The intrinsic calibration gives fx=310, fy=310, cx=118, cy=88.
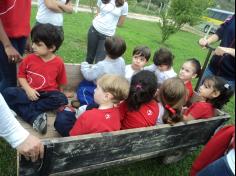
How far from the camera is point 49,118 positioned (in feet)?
10.8

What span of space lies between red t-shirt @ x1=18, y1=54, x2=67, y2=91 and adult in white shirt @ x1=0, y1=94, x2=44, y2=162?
1.45 m

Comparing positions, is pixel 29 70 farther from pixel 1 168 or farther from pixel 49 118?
pixel 1 168

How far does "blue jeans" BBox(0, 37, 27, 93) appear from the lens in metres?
3.13

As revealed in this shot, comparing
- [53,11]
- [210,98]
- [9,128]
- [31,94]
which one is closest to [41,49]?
[31,94]

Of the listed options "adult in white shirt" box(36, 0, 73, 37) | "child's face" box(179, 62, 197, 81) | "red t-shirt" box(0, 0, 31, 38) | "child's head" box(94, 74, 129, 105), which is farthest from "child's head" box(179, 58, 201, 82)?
"red t-shirt" box(0, 0, 31, 38)

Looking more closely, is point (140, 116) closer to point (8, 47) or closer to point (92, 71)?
point (92, 71)

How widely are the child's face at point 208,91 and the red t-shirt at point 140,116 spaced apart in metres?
0.89

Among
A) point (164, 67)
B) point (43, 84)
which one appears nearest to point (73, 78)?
point (43, 84)

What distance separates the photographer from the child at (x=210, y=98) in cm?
333

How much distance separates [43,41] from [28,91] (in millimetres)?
529

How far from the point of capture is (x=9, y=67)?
3254 millimetres

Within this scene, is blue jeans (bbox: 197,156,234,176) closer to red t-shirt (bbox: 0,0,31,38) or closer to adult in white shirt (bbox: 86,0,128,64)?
red t-shirt (bbox: 0,0,31,38)

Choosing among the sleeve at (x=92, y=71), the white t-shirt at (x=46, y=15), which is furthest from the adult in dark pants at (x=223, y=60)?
the white t-shirt at (x=46, y=15)

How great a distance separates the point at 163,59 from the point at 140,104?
1326 mm
